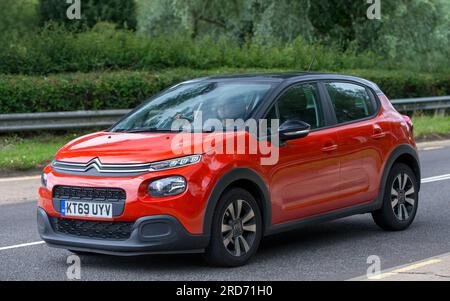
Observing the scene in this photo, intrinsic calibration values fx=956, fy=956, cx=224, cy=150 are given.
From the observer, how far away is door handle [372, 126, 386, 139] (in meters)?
9.48

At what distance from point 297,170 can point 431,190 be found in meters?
5.24

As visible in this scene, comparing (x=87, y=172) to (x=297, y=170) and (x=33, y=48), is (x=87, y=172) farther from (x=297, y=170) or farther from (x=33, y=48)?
(x=33, y=48)

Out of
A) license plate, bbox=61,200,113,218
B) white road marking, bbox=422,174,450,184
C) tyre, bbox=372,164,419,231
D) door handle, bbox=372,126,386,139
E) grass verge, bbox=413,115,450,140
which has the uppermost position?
door handle, bbox=372,126,386,139

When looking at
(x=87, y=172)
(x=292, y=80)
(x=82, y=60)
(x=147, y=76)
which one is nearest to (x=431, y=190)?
(x=292, y=80)

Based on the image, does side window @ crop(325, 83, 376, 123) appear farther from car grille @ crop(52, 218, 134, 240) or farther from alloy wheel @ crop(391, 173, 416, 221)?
car grille @ crop(52, 218, 134, 240)

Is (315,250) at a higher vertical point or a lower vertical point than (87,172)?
lower

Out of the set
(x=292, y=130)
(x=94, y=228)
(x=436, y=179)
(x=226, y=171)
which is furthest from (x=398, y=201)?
(x=436, y=179)

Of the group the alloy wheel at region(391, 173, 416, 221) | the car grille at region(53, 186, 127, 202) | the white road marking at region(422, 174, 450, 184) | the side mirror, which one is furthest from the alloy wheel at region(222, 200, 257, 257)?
the white road marking at region(422, 174, 450, 184)

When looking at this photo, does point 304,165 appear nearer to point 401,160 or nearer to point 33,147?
point 401,160

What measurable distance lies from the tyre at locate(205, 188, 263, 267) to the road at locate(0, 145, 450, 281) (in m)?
0.12

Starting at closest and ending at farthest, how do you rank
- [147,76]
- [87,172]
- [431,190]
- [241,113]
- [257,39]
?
1. [87,172]
2. [241,113]
3. [431,190]
4. [147,76]
5. [257,39]

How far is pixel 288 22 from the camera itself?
3169 centimetres

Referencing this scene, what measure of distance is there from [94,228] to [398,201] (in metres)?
3.57

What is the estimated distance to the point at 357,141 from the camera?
363 inches
